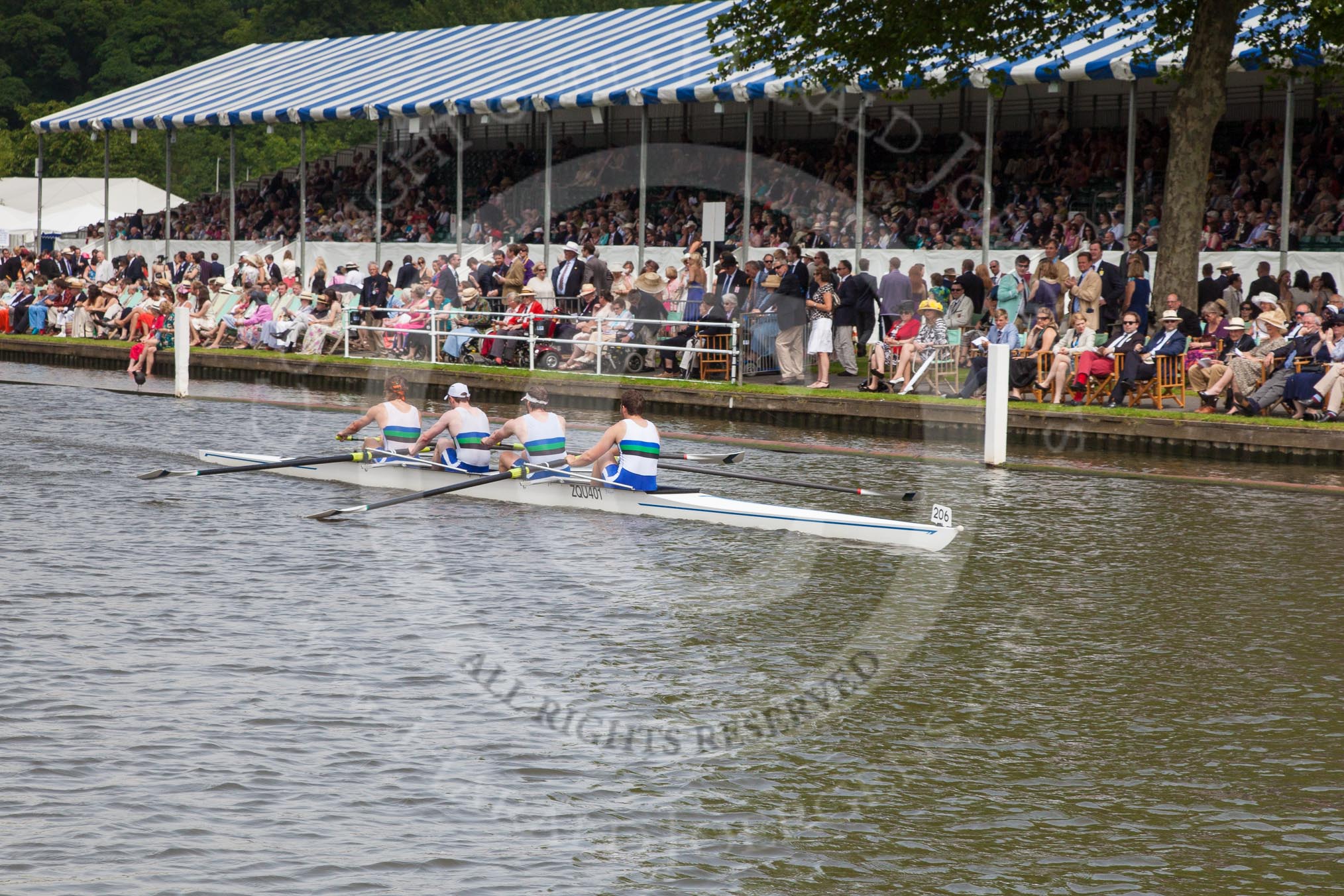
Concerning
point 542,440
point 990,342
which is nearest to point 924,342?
point 990,342

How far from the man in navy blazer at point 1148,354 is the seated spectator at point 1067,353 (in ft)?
1.86

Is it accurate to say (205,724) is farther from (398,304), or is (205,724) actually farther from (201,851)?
(398,304)

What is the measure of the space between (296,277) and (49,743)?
84.3 ft

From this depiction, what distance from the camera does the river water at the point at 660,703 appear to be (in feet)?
22.0

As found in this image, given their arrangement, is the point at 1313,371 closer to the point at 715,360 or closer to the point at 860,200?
the point at 715,360

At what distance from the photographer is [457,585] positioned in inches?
470

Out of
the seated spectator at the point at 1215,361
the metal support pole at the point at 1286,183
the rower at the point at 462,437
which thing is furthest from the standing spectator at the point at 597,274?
the rower at the point at 462,437

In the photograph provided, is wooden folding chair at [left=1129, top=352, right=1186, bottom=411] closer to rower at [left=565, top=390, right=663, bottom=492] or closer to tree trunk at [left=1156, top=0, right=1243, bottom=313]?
tree trunk at [left=1156, top=0, right=1243, bottom=313]

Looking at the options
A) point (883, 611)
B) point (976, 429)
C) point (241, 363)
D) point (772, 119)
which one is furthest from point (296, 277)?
point (883, 611)

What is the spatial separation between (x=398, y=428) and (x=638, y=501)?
9.62 feet

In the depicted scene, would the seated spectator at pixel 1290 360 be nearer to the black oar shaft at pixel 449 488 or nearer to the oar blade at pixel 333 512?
the black oar shaft at pixel 449 488

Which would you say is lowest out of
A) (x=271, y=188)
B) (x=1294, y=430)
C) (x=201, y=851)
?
(x=201, y=851)

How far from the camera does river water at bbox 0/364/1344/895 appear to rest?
6.70 m

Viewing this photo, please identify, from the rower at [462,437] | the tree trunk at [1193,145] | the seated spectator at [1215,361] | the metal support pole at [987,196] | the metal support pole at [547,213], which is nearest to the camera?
the rower at [462,437]
